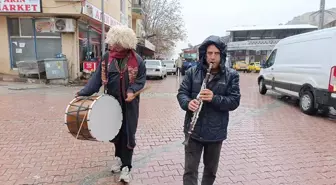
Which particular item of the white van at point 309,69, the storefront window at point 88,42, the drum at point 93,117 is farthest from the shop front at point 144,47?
the drum at point 93,117

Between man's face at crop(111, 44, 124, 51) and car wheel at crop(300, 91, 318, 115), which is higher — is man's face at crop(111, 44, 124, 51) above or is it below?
above

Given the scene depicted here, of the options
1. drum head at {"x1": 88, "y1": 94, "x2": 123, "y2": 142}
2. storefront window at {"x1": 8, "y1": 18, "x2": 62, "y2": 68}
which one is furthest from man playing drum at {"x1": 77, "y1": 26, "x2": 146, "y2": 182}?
storefront window at {"x1": 8, "y1": 18, "x2": 62, "y2": 68}

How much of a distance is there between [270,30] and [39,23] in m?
51.3

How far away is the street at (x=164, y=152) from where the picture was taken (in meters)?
3.69

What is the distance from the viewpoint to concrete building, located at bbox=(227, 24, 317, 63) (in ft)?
169

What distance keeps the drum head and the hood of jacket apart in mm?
1175

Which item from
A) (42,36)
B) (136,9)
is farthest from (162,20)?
(42,36)

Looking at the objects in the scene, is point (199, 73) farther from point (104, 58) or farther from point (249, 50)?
point (249, 50)

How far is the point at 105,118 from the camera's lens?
126 inches

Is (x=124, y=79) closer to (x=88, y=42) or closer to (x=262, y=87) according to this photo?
(x=262, y=87)

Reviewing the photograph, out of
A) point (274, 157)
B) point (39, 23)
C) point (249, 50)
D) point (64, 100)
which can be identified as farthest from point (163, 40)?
point (274, 157)

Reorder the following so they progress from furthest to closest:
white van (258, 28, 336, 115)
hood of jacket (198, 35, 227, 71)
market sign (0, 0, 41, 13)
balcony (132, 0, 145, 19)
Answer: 1. balcony (132, 0, 145, 19)
2. market sign (0, 0, 41, 13)
3. white van (258, 28, 336, 115)
4. hood of jacket (198, 35, 227, 71)

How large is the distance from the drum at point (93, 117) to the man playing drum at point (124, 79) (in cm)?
14

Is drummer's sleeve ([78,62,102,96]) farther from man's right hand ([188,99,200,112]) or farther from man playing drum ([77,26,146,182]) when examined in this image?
man's right hand ([188,99,200,112])
